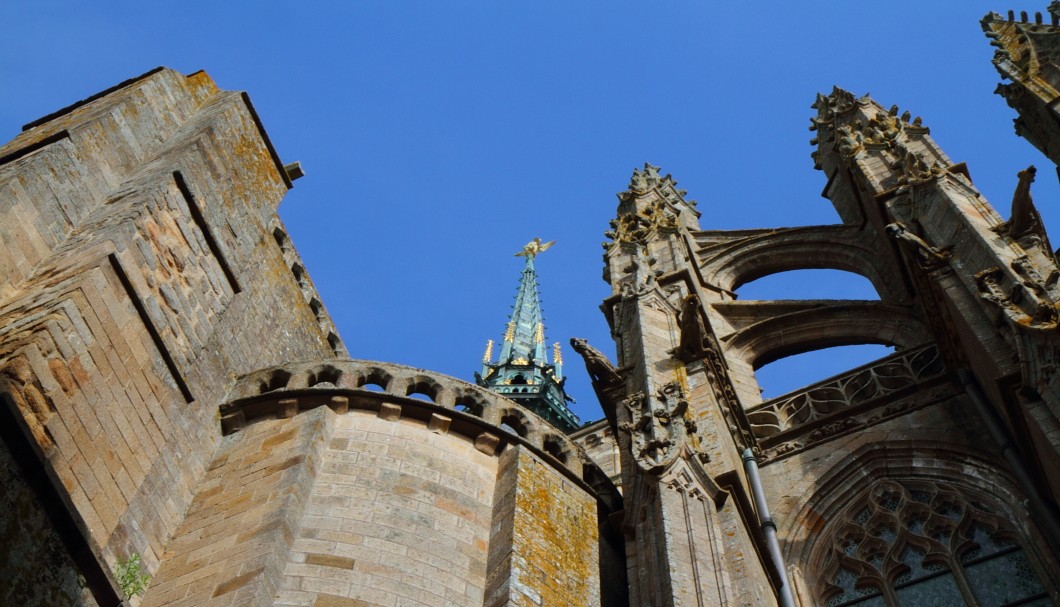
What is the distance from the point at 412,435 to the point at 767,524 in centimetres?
312

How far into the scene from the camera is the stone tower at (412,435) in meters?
7.70

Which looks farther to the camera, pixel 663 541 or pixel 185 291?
pixel 185 291

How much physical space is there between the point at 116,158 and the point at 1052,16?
1280 centimetres

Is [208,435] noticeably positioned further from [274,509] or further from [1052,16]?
[1052,16]

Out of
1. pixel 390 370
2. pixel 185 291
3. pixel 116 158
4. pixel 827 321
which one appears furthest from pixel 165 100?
pixel 827 321

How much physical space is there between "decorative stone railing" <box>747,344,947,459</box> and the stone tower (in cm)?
4

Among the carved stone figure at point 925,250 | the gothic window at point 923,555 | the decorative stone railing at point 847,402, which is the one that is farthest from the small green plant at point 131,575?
the carved stone figure at point 925,250

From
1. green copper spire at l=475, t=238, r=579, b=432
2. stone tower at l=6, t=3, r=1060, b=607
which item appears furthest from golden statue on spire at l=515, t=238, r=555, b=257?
stone tower at l=6, t=3, r=1060, b=607

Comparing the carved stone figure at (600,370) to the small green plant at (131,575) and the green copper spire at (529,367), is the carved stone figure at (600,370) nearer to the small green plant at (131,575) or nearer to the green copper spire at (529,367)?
the small green plant at (131,575)

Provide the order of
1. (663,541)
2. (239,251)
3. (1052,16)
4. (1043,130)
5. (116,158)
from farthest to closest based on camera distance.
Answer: (1052,16) < (1043,130) < (239,251) < (116,158) < (663,541)

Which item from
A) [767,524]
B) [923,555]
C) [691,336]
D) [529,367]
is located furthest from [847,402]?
[529,367]

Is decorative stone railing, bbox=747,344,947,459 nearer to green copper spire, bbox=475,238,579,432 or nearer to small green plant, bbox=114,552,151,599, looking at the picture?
small green plant, bbox=114,552,151,599

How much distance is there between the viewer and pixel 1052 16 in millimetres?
16000

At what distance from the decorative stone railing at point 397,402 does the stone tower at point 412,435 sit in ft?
0.09
